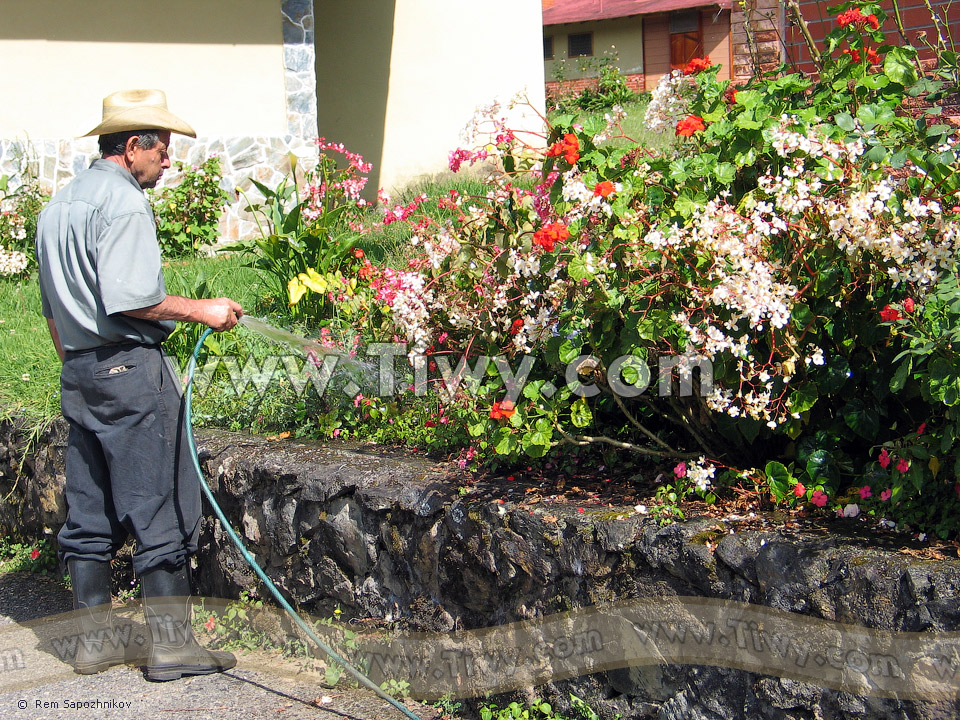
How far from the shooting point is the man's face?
10.8 ft

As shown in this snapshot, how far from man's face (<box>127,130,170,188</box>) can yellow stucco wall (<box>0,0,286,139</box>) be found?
5139mm

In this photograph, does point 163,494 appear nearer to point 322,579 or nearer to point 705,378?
point 322,579

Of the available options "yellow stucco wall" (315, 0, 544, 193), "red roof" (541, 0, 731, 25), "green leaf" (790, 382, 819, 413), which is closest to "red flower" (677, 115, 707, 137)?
"green leaf" (790, 382, 819, 413)

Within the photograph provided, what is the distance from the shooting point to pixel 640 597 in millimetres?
2645

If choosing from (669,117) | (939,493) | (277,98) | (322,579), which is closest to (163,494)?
(322,579)

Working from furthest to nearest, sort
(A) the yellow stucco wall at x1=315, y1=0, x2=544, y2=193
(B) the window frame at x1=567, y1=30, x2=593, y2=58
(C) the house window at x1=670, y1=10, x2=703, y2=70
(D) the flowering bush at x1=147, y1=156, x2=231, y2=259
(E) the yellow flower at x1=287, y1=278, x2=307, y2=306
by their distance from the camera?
(B) the window frame at x1=567, y1=30, x2=593, y2=58 → (C) the house window at x1=670, y1=10, x2=703, y2=70 → (A) the yellow stucco wall at x1=315, y1=0, x2=544, y2=193 → (D) the flowering bush at x1=147, y1=156, x2=231, y2=259 → (E) the yellow flower at x1=287, y1=278, x2=307, y2=306

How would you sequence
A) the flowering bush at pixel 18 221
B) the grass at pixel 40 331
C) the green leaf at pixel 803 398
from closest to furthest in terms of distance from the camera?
the green leaf at pixel 803 398
the grass at pixel 40 331
the flowering bush at pixel 18 221

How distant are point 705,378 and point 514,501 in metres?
0.72

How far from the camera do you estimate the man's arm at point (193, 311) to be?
313 cm

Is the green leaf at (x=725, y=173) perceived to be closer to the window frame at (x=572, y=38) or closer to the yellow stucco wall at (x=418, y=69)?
the yellow stucco wall at (x=418, y=69)

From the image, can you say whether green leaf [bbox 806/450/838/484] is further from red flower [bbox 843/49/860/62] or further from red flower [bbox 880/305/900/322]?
red flower [bbox 843/49/860/62]

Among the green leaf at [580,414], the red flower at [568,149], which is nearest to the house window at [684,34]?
the red flower at [568,149]

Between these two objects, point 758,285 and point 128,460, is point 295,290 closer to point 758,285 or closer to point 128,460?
point 128,460

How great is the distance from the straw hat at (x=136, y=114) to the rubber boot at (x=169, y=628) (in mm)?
1579
